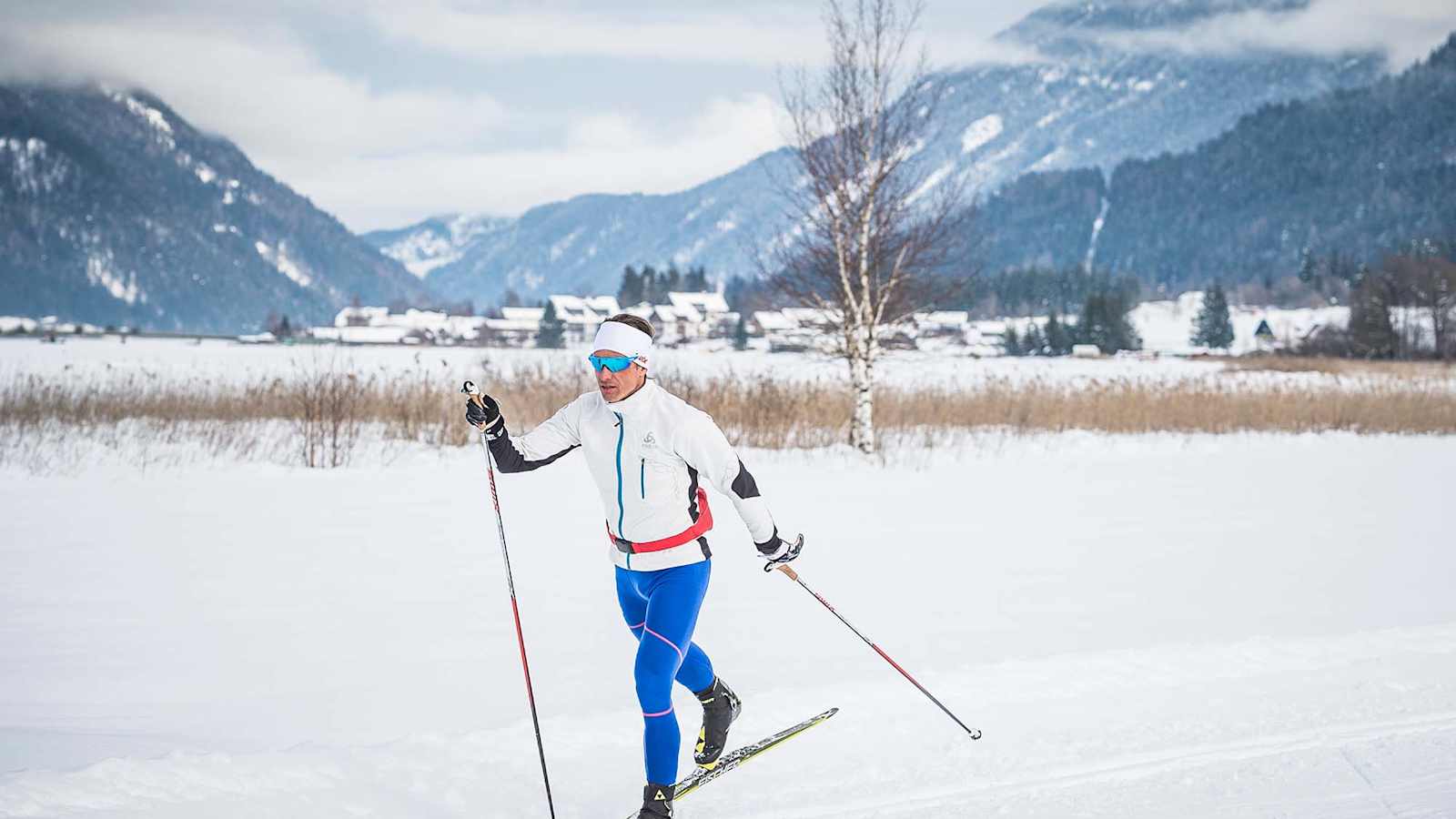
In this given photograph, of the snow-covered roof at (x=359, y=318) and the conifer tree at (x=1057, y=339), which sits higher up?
→ the snow-covered roof at (x=359, y=318)

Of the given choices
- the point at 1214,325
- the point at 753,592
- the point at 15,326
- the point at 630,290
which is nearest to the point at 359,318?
the point at 630,290

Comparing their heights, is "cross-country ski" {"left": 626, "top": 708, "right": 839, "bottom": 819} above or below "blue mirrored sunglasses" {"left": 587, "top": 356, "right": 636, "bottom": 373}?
below

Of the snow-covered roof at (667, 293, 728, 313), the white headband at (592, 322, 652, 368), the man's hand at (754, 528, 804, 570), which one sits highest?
the snow-covered roof at (667, 293, 728, 313)

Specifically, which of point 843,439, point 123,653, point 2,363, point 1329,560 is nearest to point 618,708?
point 123,653

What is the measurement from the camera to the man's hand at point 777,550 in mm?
4379

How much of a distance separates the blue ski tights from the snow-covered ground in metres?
0.49

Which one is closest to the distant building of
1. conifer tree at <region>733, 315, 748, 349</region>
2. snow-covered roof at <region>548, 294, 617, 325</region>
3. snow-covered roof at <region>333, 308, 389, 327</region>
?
conifer tree at <region>733, 315, 748, 349</region>

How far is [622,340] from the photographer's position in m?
4.19

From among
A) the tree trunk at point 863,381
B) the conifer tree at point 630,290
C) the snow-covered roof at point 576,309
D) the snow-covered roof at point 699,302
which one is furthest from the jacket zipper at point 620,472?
the snow-covered roof at point 576,309

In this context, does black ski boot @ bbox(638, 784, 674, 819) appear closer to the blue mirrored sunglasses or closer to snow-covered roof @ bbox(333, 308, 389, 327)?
the blue mirrored sunglasses

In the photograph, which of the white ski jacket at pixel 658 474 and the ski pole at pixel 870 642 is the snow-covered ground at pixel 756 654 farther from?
the white ski jacket at pixel 658 474

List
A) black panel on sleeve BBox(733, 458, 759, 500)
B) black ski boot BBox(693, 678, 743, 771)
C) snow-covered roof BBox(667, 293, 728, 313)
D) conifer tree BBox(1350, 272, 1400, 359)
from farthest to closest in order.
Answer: snow-covered roof BBox(667, 293, 728, 313) → conifer tree BBox(1350, 272, 1400, 359) → black ski boot BBox(693, 678, 743, 771) → black panel on sleeve BBox(733, 458, 759, 500)

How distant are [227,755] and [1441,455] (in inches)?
726

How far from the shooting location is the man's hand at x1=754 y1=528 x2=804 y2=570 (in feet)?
14.4
